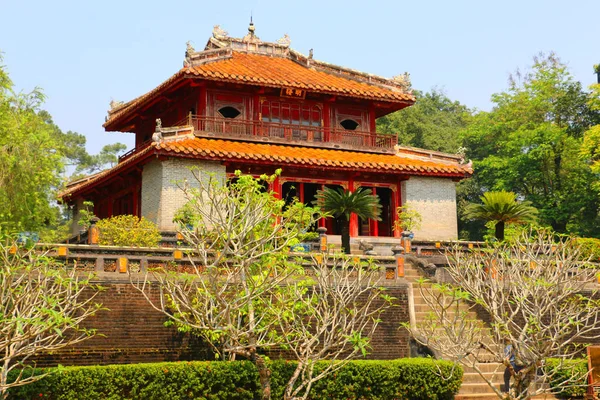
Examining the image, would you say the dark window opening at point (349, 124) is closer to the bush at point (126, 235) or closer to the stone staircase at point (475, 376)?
the bush at point (126, 235)

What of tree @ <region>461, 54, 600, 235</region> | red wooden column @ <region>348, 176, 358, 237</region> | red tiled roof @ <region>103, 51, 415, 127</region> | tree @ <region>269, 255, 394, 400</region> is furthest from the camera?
tree @ <region>461, 54, 600, 235</region>

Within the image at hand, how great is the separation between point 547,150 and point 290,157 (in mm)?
16551

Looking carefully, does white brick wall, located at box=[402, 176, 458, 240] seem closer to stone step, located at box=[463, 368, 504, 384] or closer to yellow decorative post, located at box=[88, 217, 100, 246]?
stone step, located at box=[463, 368, 504, 384]

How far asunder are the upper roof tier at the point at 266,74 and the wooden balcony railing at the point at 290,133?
1.21m

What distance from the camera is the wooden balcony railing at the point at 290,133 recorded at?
86.1 feet

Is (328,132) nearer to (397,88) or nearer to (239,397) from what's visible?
(397,88)

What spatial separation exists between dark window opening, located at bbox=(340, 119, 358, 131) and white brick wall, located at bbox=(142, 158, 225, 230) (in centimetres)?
575

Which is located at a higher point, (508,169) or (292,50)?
(292,50)

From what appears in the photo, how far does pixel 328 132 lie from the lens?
28031 mm

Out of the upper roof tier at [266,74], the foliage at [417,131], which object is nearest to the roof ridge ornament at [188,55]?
the upper roof tier at [266,74]

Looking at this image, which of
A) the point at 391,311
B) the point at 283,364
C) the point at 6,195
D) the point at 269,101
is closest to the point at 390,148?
the point at 269,101

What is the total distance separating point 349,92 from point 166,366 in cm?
1533

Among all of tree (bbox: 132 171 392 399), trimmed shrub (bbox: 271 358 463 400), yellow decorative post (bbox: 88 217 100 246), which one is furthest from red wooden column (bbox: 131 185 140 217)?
trimmed shrub (bbox: 271 358 463 400)

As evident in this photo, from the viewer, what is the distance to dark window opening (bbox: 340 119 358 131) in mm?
29016
